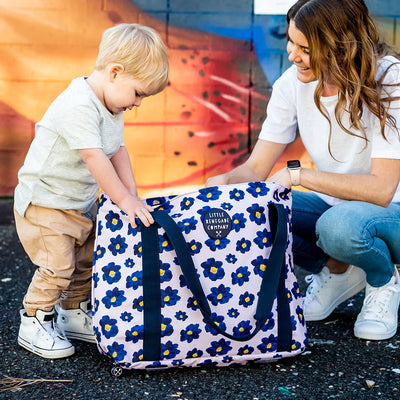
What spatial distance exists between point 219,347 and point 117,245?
0.46 m

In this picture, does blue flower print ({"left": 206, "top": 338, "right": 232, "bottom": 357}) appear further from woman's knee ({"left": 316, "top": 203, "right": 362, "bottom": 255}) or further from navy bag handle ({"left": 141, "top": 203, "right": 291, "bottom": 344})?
woman's knee ({"left": 316, "top": 203, "right": 362, "bottom": 255})

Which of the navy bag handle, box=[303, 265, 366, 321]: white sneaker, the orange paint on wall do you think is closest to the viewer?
the navy bag handle

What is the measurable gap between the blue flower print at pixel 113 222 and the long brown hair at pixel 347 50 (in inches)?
33.7

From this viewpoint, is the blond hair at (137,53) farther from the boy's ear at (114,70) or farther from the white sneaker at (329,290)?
the white sneaker at (329,290)

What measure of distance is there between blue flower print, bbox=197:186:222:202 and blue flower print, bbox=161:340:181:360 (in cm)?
47

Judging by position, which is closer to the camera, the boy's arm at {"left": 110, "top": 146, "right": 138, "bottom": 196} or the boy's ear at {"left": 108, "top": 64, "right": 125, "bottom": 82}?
the boy's ear at {"left": 108, "top": 64, "right": 125, "bottom": 82}

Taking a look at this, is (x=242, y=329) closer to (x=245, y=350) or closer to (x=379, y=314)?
(x=245, y=350)

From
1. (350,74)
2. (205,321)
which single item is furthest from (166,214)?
(350,74)

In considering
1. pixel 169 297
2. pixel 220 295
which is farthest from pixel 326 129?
pixel 169 297

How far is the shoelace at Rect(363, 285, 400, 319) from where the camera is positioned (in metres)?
2.29

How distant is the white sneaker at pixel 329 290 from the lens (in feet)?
8.11

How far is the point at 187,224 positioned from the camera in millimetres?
1919

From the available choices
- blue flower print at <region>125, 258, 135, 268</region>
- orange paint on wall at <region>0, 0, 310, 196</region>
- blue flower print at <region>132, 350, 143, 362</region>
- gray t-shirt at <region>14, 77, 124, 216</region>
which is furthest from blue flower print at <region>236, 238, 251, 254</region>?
orange paint on wall at <region>0, 0, 310, 196</region>

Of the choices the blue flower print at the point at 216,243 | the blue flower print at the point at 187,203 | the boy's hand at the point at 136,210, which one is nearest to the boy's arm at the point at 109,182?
the boy's hand at the point at 136,210
